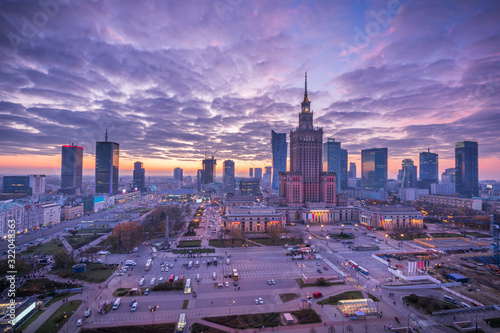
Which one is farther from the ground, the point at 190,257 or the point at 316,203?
the point at 316,203

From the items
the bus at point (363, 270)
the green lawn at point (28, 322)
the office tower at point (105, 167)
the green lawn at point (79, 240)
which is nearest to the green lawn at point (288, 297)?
the bus at point (363, 270)

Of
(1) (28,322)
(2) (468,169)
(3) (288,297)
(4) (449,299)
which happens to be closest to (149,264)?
(1) (28,322)

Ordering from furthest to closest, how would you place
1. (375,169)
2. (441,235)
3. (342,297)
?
(375,169) < (441,235) < (342,297)

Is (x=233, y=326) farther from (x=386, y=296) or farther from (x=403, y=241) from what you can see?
(x=403, y=241)

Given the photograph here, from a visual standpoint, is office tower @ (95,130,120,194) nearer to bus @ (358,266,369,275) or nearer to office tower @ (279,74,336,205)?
office tower @ (279,74,336,205)

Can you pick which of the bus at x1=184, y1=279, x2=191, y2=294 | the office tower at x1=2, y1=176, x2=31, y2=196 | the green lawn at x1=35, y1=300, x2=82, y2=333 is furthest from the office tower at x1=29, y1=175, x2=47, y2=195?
the bus at x1=184, y1=279, x2=191, y2=294

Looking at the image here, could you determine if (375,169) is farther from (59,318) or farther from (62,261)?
(59,318)

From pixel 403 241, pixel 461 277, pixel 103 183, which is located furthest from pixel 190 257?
pixel 103 183
